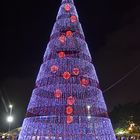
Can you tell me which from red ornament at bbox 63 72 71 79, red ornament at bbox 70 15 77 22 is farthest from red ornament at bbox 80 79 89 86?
red ornament at bbox 70 15 77 22

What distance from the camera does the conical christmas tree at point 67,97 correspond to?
2269 cm

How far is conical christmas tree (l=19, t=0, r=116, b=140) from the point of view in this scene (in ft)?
74.4

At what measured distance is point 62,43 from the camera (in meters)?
25.9

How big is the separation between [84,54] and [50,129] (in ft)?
23.3

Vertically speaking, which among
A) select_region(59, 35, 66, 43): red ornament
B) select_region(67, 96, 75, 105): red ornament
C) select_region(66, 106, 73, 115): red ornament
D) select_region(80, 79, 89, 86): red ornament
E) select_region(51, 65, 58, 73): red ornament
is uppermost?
select_region(59, 35, 66, 43): red ornament

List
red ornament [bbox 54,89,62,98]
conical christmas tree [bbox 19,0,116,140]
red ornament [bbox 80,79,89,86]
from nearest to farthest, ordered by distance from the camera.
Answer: conical christmas tree [bbox 19,0,116,140]
red ornament [bbox 54,89,62,98]
red ornament [bbox 80,79,89,86]

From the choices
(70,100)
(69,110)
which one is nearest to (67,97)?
(70,100)

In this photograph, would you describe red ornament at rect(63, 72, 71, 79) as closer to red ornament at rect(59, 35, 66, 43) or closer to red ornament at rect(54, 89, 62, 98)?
red ornament at rect(54, 89, 62, 98)

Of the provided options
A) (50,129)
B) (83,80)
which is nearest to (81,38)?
(83,80)

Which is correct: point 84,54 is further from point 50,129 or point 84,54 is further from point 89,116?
→ point 50,129

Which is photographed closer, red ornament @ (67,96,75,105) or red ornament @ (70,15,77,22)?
red ornament @ (67,96,75,105)

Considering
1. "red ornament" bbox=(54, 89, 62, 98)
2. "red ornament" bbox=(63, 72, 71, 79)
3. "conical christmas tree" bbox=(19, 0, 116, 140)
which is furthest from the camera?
"red ornament" bbox=(63, 72, 71, 79)

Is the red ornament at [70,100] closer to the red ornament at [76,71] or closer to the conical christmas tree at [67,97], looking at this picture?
the conical christmas tree at [67,97]

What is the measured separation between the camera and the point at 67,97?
24.0 meters
